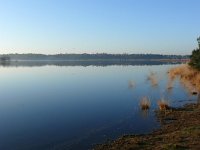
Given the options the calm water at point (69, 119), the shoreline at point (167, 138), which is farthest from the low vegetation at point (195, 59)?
the shoreline at point (167, 138)

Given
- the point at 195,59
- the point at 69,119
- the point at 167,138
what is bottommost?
the point at 69,119

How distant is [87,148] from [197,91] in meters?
19.7

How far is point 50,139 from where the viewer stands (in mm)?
16438

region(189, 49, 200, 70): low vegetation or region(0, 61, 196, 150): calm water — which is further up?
region(189, 49, 200, 70): low vegetation

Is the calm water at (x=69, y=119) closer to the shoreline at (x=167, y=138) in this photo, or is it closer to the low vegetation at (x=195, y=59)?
the shoreline at (x=167, y=138)

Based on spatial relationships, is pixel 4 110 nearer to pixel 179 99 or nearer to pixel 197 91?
pixel 179 99

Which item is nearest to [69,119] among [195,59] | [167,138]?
[167,138]

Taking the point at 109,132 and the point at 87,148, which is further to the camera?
the point at 109,132

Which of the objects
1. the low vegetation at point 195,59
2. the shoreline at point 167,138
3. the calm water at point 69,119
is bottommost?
the calm water at point 69,119

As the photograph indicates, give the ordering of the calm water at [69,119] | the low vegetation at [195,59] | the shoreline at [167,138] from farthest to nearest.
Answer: the low vegetation at [195,59] → the calm water at [69,119] → the shoreline at [167,138]

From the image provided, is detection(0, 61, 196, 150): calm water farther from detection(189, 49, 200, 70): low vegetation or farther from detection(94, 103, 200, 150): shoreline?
detection(189, 49, 200, 70): low vegetation

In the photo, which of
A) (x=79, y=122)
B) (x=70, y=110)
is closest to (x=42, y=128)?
(x=79, y=122)

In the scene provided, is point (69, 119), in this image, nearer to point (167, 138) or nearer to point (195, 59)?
point (167, 138)

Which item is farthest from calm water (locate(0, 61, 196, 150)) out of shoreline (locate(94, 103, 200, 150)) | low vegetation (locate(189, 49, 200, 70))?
low vegetation (locate(189, 49, 200, 70))
